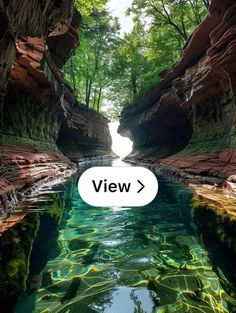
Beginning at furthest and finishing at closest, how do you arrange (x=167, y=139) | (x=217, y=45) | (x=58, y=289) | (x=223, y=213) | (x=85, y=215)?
1. (x=167, y=139)
2. (x=217, y=45)
3. (x=85, y=215)
4. (x=223, y=213)
5. (x=58, y=289)

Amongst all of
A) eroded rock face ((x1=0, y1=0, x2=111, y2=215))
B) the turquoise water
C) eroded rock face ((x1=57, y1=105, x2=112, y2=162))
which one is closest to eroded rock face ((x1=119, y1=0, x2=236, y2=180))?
the turquoise water

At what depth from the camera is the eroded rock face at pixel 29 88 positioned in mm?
6434

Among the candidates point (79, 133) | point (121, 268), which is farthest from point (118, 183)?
point (79, 133)

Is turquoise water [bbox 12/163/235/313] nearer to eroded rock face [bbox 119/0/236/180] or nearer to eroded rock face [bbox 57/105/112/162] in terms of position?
eroded rock face [bbox 119/0/236/180]

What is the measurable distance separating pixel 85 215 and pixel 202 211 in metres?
2.82

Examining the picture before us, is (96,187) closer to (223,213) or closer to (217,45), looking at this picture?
(223,213)

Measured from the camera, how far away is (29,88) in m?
13.0

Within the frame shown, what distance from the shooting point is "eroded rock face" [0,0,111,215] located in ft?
21.1

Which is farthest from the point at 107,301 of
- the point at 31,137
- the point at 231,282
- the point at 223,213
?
the point at 31,137

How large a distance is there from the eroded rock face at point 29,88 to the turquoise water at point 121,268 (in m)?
1.97

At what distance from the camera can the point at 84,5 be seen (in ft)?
58.5

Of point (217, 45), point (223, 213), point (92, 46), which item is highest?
point (92, 46)

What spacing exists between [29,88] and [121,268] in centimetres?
1144

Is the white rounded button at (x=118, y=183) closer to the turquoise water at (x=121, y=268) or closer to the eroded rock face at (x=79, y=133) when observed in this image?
the turquoise water at (x=121, y=268)
